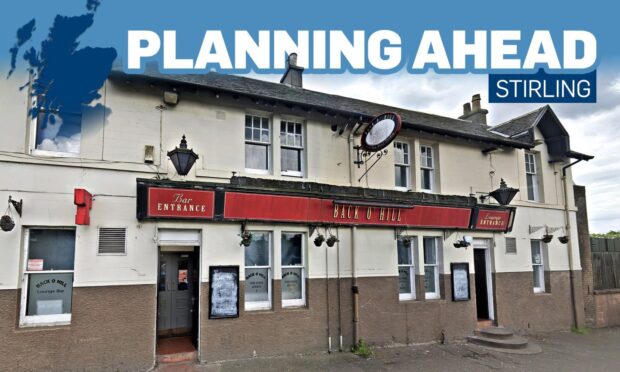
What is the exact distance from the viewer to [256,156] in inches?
383

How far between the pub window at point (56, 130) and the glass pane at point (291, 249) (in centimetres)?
506

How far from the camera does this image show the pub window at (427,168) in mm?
11906

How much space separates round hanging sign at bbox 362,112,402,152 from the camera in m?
9.24

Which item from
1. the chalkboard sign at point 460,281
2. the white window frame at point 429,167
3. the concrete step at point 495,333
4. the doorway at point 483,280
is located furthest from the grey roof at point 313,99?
the concrete step at point 495,333

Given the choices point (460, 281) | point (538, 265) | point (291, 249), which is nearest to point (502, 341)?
point (460, 281)

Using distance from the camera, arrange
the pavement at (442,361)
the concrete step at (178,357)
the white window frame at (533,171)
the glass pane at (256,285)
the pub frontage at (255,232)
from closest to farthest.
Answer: the pub frontage at (255,232) → the concrete step at (178,357) → the pavement at (442,361) → the glass pane at (256,285) → the white window frame at (533,171)

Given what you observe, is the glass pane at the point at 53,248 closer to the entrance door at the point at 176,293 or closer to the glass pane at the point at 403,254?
the entrance door at the point at 176,293

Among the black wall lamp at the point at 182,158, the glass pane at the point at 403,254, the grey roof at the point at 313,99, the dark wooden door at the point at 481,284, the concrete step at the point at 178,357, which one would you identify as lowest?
the concrete step at the point at 178,357

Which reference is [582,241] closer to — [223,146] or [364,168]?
[364,168]

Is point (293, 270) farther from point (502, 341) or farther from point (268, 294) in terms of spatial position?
point (502, 341)

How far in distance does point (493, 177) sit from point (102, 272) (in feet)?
38.6

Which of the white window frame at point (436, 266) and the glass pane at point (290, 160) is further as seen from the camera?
the white window frame at point (436, 266)

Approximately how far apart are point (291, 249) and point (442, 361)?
456 centimetres

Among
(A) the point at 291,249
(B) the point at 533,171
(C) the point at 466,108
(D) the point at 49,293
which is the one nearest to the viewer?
(D) the point at 49,293
